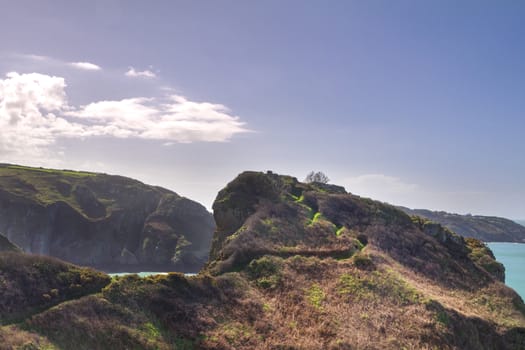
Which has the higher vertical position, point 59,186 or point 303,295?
point 59,186

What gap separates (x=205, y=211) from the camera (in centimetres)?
14438

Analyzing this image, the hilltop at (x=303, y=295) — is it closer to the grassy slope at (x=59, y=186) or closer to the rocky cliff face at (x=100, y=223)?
the rocky cliff face at (x=100, y=223)

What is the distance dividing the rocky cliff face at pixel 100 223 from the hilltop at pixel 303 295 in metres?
75.7

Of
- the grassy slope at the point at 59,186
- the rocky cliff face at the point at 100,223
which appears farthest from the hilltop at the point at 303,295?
the grassy slope at the point at 59,186

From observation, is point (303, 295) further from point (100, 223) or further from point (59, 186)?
point (59, 186)

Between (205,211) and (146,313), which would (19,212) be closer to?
(205,211)

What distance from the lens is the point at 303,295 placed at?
31328mm

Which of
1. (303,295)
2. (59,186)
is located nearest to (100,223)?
(59,186)

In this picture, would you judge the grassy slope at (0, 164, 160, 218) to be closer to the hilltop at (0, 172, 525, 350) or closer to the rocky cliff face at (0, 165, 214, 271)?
the rocky cliff face at (0, 165, 214, 271)

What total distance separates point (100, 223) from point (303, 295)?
106m

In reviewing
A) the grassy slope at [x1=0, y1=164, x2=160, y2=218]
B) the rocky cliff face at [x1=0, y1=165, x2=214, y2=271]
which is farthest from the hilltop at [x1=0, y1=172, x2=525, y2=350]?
the grassy slope at [x1=0, y1=164, x2=160, y2=218]

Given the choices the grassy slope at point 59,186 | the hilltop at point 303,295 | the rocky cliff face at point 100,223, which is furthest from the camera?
the grassy slope at point 59,186

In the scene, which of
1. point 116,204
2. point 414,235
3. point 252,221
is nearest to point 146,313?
point 252,221

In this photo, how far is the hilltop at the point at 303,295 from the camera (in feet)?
75.3
